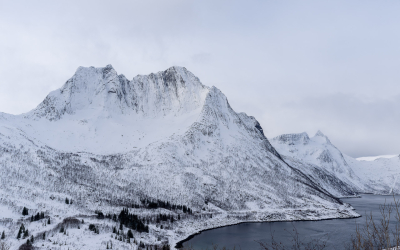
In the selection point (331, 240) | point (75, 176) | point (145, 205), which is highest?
point (75, 176)

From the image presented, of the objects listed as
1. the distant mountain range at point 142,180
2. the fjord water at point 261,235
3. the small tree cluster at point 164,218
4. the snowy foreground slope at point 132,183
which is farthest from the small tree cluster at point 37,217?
the fjord water at point 261,235

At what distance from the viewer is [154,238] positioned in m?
74.5

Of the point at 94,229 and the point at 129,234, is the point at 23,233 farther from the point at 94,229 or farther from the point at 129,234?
the point at 129,234

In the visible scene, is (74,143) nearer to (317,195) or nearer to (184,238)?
(184,238)

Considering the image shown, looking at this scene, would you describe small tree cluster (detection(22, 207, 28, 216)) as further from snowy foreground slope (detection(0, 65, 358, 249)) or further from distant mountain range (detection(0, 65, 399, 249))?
distant mountain range (detection(0, 65, 399, 249))

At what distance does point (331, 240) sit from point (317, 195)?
303 ft

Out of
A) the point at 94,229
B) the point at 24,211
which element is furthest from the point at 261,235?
the point at 24,211

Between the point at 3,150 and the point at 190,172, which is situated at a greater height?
the point at 3,150

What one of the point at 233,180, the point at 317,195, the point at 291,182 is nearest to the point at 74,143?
the point at 233,180

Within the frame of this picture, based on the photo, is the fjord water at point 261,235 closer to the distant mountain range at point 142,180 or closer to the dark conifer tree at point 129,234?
the distant mountain range at point 142,180

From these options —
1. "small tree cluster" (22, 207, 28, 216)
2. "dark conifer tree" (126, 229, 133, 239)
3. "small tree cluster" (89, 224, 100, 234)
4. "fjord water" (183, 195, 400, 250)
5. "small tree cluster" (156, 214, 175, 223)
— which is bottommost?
"fjord water" (183, 195, 400, 250)

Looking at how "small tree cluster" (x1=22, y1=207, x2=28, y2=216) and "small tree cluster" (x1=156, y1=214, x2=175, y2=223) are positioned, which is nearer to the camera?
"small tree cluster" (x1=22, y1=207, x2=28, y2=216)

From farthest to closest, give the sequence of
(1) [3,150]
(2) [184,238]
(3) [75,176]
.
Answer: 1. (3) [75,176]
2. (1) [3,150]
3. (2) [184,238]

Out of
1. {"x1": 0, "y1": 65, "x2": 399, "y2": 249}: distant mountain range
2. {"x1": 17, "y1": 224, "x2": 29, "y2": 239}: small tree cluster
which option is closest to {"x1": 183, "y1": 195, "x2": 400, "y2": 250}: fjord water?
{"x1": 0, "y1": 65, "x2": 399, "y2": 249}: distant mountain range
